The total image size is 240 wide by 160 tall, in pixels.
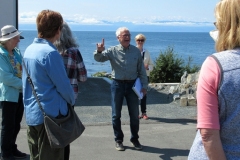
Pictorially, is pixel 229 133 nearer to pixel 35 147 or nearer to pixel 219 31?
pixel 219 31

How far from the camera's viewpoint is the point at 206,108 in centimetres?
206

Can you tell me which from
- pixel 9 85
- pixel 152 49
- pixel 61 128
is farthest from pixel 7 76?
pixel 152 49

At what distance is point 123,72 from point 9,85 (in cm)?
174

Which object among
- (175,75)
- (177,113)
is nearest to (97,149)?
(177,113)

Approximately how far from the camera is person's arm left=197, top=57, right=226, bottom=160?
79.9 inches

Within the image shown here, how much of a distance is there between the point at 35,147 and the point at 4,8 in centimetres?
645

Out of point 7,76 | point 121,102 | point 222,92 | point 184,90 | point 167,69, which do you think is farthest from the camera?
point 167,69

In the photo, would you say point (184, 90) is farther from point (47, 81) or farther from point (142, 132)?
point (47, 81)

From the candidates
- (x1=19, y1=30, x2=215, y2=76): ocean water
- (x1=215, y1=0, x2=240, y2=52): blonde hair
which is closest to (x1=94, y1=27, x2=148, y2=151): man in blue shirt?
(x1=19, y1=30, x2=215, y2=76): ocean water

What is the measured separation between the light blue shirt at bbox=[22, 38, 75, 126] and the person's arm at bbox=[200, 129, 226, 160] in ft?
5.92

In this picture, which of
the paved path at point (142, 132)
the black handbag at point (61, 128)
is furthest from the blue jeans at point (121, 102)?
the black handbag at point (61, 128)

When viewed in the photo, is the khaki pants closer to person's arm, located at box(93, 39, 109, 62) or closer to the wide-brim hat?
the wide-brim hat

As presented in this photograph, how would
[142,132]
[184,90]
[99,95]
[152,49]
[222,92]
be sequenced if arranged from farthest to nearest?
[152,49], [99,95], [184,90], [142,132], [222,92]

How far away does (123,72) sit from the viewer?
6051 millimetres
